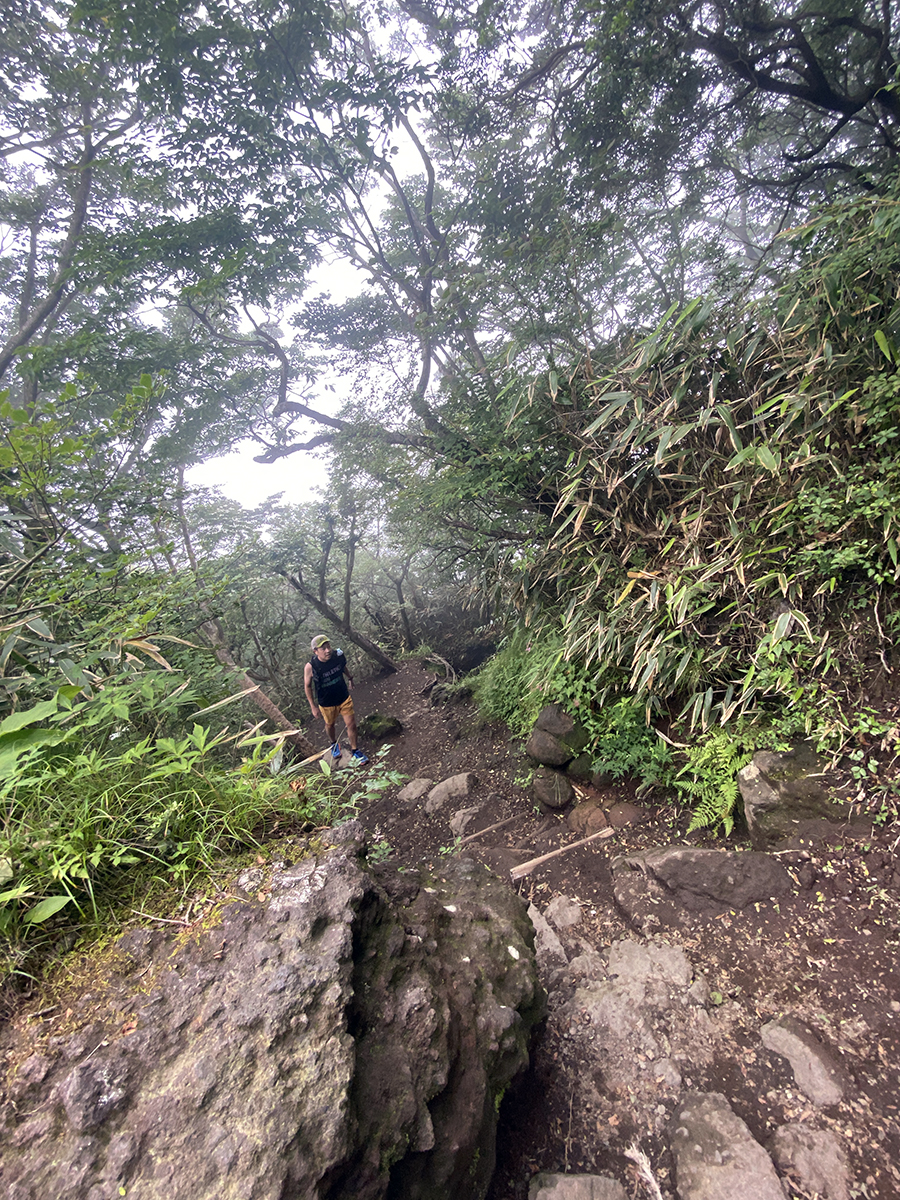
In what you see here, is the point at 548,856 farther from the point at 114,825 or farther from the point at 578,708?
the point at 114,825

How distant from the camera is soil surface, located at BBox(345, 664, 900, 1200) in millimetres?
1474

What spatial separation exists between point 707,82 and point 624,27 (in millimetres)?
1758

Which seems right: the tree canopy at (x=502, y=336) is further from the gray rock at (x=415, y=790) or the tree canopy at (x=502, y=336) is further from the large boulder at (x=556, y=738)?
the gray rock at (x=415, y=790)

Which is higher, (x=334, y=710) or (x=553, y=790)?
(x=334, y=710)

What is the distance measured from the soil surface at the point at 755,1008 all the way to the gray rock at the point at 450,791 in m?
0.99

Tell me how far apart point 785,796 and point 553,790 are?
4.63ft

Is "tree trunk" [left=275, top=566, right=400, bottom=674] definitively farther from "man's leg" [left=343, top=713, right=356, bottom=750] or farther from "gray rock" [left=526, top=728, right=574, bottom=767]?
"gray rock" [left=526, top=728, right=574, bottom=767]

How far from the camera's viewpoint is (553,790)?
3.27 metres

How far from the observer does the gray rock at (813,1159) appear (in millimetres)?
1335

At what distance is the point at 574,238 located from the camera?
4.98 metres

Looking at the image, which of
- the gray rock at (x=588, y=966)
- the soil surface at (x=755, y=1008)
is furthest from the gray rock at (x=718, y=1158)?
the gray rock at (x=588, y=966)

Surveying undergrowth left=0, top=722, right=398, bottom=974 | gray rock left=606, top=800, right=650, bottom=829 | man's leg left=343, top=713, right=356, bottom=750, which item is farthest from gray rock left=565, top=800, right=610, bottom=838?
man's leg left=343, top=713, right=356, bottom=750

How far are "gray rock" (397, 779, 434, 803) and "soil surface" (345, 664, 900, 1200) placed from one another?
1.37 meters

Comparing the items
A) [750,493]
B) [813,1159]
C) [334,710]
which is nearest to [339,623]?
[334,710]
